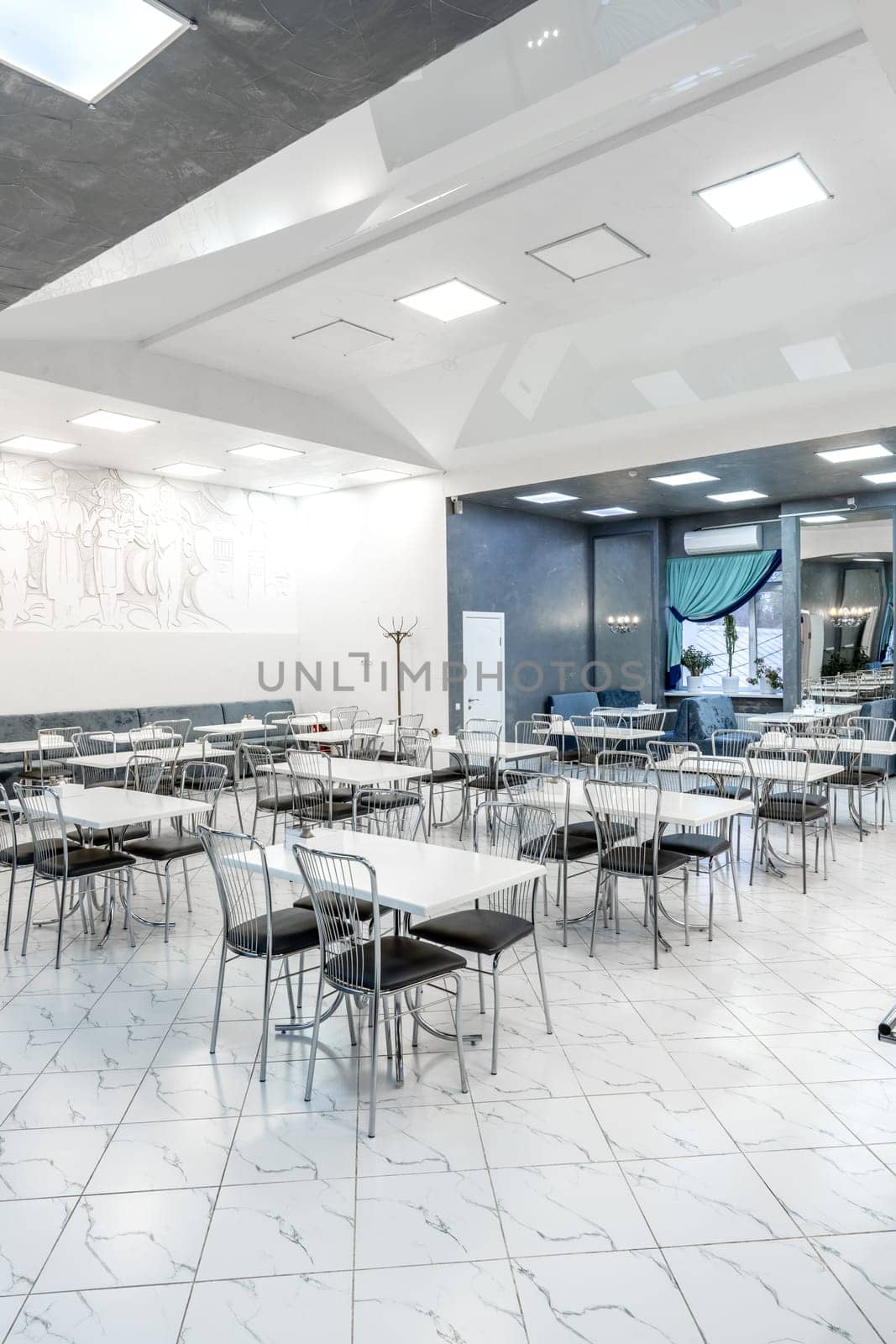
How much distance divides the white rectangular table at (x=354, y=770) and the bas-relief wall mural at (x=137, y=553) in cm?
419

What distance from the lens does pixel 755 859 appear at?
641 centimetres

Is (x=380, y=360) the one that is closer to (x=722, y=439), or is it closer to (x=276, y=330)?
(x=276, y=330)

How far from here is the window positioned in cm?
1384

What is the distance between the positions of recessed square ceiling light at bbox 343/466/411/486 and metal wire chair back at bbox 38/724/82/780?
4.32m

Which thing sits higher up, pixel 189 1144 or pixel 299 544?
pixel 299 544

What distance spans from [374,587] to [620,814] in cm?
738

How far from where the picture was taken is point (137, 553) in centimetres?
1036

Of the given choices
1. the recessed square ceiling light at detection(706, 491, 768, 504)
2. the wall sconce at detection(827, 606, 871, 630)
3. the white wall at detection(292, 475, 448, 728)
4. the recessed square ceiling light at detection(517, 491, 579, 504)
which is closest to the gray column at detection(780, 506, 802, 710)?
the recessed square ceiling light at detection(706, 491, 768, 504)

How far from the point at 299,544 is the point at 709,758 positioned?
25.3ft

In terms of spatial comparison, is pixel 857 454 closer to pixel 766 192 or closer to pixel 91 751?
pixel 766 192

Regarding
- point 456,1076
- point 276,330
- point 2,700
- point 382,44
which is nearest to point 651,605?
point 276,330

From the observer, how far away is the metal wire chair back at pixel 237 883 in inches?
130

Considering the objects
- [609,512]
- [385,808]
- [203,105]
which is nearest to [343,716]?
[609,512]

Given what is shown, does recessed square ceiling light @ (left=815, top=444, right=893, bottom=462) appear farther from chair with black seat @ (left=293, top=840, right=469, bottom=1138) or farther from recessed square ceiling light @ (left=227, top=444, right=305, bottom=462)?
chair with black seat @ (left=293, top=840, right=469, bottom=1138)
